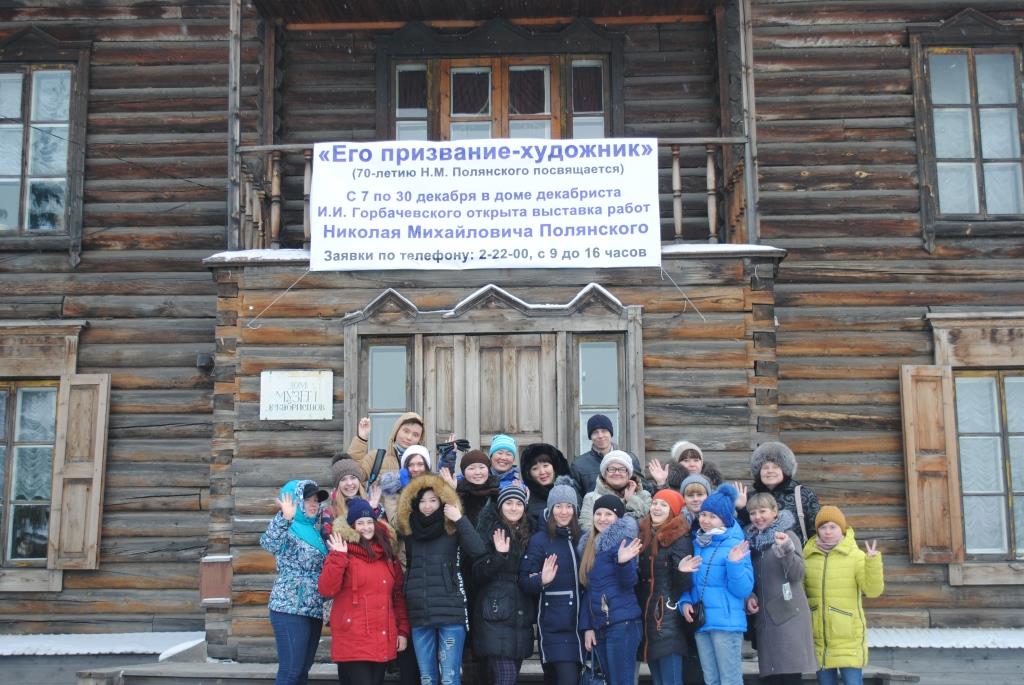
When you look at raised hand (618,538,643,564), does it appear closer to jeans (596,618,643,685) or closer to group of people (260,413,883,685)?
group of people (260,413,883,685)

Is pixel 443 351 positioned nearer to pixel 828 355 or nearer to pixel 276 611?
pixel 276 611

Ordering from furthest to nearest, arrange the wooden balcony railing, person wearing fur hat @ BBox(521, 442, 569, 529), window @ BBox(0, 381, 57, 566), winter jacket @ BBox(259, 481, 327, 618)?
1. window @ BBox(0, 381, 57, 566)
2. the wooden balcony railing
3. person wearing fur hat @ BBox(521, 442, 569, 529)
4. winter jacket @ BBox(259, 481, 327, 618)

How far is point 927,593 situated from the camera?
10312mm

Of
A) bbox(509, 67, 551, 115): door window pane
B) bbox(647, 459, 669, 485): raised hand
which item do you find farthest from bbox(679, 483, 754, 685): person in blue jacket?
bbox(509, 67, 551, 115): door window pane

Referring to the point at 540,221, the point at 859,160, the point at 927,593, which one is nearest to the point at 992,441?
the point at 927,593

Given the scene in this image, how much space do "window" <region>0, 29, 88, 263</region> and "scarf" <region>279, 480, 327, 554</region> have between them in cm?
531

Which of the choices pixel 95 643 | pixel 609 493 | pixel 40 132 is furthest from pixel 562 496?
pixel 40 132

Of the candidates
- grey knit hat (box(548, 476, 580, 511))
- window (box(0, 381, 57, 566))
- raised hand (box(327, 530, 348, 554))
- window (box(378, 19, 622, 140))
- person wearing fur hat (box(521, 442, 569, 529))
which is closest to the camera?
raised hand (box(327, 530, 348, 554))

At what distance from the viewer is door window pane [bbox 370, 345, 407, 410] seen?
30.7 feet

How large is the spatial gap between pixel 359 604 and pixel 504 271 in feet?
11.3

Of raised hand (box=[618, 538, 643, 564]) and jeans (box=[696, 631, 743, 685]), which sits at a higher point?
raised hand (box=[618, 538, 643, 564])

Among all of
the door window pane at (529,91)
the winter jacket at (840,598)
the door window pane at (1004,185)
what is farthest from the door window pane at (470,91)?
the winter jacket at (840,598)

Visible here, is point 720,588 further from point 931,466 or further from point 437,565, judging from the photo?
point 931,466

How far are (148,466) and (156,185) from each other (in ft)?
9.06
